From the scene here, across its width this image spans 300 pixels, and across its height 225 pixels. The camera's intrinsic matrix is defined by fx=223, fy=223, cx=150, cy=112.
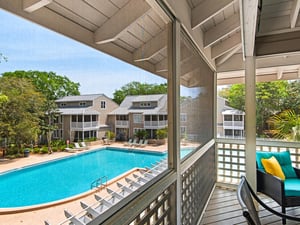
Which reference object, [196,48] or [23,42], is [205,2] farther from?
[23,42]

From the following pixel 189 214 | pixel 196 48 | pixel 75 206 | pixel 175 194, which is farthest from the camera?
pixel 196 48

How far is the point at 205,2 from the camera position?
210 centimetres

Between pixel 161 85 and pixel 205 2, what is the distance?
41.3 inches

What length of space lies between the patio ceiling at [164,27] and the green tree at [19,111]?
0.21 m

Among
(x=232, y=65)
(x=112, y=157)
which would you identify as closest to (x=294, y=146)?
(x=232, y=65)

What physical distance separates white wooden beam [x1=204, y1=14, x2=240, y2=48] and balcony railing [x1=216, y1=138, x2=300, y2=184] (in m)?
2.00

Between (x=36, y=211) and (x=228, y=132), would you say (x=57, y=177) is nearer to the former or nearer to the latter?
(x=36, y=211)

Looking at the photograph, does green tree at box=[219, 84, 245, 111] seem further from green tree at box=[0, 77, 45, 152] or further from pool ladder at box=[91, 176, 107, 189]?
green tree at box=[0, 77, 45, 152]

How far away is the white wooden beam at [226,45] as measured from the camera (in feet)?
10.2

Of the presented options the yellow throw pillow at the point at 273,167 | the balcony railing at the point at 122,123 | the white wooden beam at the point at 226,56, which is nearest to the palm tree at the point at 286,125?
the yellow throw pillow at the point at 273,167

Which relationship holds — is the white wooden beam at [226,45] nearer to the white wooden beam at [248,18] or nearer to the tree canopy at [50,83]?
the white wooden beam at [248,18]

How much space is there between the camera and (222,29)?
8.77 feet

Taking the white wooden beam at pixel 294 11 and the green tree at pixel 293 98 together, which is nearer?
the white wooden beam at pixel 294 11

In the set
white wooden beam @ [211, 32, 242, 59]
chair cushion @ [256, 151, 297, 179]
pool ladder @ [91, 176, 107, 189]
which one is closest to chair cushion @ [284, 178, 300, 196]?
chair cushion @ [256, 151, 297, 179]
